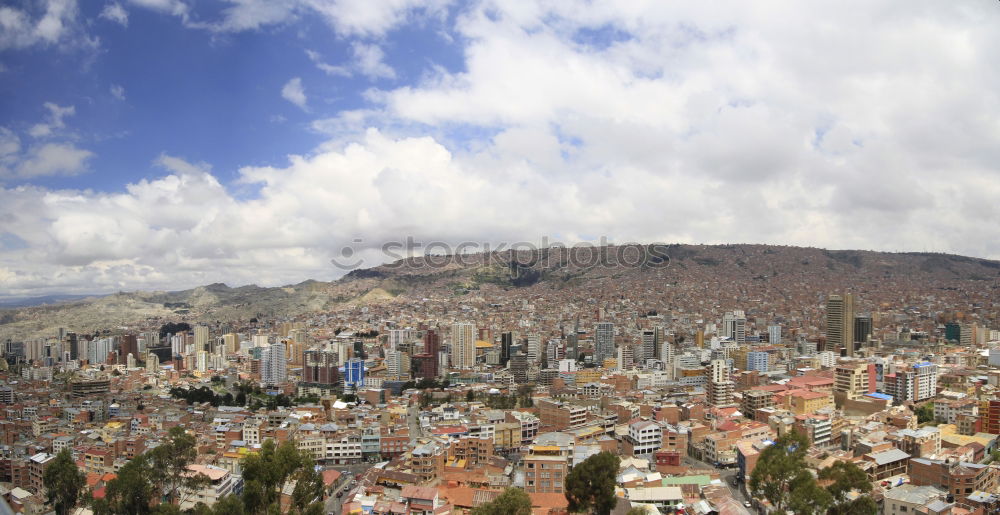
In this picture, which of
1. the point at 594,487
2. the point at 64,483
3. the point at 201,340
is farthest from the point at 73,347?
the point at 594,487

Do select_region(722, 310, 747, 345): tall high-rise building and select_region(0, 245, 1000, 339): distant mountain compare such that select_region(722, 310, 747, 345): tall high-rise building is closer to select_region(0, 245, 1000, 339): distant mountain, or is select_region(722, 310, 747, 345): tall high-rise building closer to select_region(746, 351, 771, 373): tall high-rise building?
select_region(746, 351, 771, 373): tall high-rise building

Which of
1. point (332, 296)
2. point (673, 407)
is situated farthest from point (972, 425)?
point (332, 296)

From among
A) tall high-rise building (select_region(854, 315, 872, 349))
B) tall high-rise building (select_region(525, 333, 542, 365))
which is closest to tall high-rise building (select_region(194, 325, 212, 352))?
tall high-rise building (select_region(525, 333, 542, 365))

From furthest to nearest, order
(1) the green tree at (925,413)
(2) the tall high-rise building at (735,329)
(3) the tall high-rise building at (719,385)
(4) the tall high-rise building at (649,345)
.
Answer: (2) the tall high-rise building at (735,329) → (4) the tall high-rise building at (649,345) → (3) the tall high-rise building at (719,385) → (1) the green tree at (925,413)

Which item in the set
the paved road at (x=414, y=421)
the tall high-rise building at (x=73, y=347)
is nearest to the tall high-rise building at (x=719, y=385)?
the paved road at (x=414, y=421)

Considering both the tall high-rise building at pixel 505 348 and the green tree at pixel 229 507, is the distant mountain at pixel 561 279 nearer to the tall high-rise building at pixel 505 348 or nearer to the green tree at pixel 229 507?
the tall high-rise building at pixel 505 348

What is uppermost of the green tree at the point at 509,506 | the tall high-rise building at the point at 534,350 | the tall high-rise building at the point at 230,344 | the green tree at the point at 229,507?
the green tree at the point at 509,506

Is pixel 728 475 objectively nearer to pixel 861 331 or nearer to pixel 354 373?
pixel 354 373
